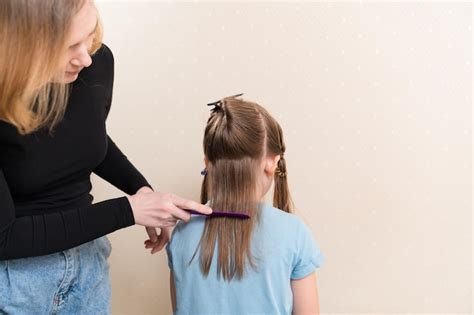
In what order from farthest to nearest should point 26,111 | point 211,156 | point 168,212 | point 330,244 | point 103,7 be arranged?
1. point 330,244
2. point 103,7
3. point 211,156
4. point 168,212
5. point 26,111

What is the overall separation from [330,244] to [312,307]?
55cm

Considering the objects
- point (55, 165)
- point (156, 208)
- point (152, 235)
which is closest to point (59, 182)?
point (55, 165)

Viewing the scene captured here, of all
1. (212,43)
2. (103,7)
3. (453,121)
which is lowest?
(453,121)

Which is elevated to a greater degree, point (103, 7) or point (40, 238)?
point (103, 7)

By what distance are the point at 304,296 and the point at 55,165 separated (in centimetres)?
50

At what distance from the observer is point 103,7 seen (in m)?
1.34

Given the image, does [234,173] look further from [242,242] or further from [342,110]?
[342,110]

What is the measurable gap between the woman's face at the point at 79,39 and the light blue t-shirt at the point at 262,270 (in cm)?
35

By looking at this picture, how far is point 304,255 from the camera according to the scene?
0.91m

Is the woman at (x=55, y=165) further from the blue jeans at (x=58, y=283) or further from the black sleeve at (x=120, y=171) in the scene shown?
the black sleeve at (x=120, y=171)

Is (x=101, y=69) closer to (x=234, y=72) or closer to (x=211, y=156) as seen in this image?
(x=211, y=156)

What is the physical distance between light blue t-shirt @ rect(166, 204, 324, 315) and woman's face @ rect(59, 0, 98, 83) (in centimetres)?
35

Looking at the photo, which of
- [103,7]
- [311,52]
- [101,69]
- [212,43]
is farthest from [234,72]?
[101,69]

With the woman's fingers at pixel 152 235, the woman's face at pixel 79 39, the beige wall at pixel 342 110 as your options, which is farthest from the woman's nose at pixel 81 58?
the beige wall at pixel 342 110
